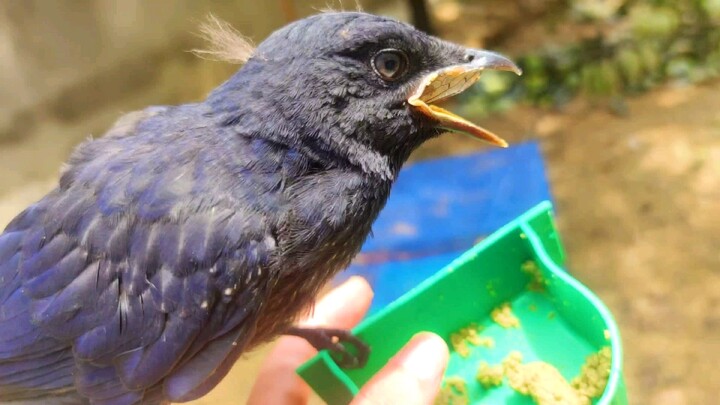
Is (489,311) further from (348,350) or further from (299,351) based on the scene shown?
(299,351)

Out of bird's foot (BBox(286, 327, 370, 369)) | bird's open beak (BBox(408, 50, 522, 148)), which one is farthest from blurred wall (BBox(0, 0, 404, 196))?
bird's foot (BBox(286, 327, 370, 369))

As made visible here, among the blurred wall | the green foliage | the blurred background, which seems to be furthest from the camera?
the green foliage

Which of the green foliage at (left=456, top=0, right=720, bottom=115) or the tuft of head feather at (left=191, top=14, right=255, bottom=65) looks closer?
the tuft of head feather at (left=191, top=14, right=255, bottom=65)

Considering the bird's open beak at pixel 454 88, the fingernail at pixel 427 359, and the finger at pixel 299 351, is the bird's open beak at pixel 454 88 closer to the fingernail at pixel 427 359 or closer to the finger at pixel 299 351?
the fingernail at pixel 427 359

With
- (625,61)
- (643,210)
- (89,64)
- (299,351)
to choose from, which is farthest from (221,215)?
(625,61)

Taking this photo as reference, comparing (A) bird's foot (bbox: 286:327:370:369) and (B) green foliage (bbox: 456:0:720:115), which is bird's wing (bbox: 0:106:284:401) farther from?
(B) green foliage (bbox: 456:0:720:115)

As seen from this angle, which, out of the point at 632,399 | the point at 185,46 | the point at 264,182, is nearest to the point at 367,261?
the point at 632,399
